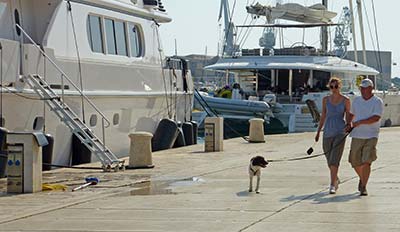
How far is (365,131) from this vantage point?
12469mm

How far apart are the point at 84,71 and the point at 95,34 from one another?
1.49 metres

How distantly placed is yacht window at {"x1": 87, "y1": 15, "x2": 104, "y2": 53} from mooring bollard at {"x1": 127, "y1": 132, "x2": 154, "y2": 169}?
3378 millimetres

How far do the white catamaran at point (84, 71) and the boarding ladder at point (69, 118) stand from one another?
2 centimetres

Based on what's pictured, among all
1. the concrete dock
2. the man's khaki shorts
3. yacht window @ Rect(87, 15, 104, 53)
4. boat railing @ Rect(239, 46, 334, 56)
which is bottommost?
the concrete dock

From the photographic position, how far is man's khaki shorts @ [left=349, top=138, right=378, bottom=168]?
12.4 meters

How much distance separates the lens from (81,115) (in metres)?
18.4

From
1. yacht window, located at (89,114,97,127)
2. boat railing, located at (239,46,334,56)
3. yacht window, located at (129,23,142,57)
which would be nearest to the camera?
yacht window, located at (89,114,97,127)

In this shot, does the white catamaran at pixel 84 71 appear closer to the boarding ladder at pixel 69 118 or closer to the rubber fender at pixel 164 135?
the boarding ladder at pixel 69 118

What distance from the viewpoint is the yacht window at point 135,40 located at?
2256cm

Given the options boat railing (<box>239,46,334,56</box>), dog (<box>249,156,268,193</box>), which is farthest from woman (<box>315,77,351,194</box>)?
boat railing (<box>239,46,334,56</box>)

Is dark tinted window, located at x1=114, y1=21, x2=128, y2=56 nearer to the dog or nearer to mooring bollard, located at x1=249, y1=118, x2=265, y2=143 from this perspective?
mooring bollard, located at x1=249, y1=118, x2=265, y2=143

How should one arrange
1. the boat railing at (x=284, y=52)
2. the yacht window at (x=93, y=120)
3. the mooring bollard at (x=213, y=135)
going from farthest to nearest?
the boat railing at (x=284, y=52) < the mooring bollard at (x=213, y=135) < the yacht window at (x=93, y=120)

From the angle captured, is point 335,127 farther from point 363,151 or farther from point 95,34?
point 95,34

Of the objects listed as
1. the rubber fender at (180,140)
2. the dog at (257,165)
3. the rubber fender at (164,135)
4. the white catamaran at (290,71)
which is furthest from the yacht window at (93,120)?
the white catamaran at (290,71)
